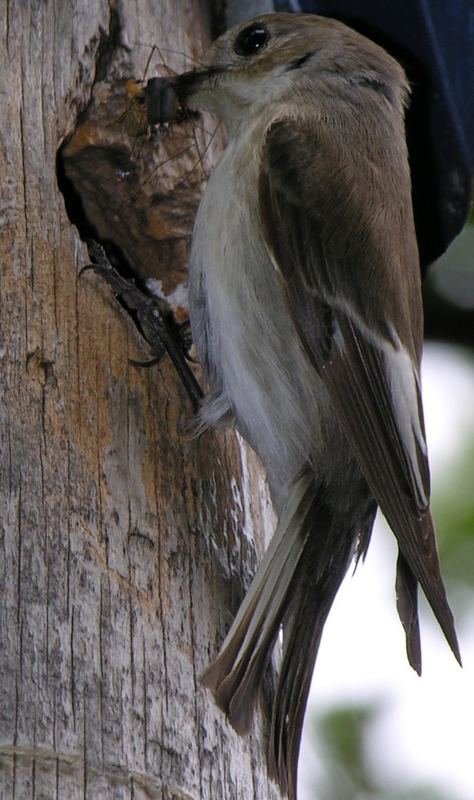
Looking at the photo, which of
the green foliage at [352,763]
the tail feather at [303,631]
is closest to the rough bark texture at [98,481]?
the tail feather at [303,631]

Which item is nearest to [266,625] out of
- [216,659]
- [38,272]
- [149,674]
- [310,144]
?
[216,659]

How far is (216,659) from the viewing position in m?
1.81

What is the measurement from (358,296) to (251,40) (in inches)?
30.1

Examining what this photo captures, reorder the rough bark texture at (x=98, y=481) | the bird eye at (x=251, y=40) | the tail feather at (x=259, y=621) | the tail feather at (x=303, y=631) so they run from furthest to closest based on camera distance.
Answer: the bird eye at (x=251, y=40), the tail feather at (x=303, y=631), the tail feather at (x=259, y=621), the rough bark texture at (x=98, y=481)

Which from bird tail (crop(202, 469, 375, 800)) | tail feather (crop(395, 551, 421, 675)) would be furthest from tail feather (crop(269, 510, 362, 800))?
tail feather (crop(395, 551, 421, 675))

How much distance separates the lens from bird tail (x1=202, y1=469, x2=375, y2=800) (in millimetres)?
1787

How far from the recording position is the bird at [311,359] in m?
1.97

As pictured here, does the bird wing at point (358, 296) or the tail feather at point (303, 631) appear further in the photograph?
the bird wing at point (358, 296)

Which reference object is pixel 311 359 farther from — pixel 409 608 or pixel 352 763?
pixel 352 763

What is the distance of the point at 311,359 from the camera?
211 centimetres

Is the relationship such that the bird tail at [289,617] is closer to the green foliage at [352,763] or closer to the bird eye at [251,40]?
the bird eye at [251,40]

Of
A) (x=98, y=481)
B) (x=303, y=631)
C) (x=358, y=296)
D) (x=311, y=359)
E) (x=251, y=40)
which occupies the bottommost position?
(x=303, y=631)

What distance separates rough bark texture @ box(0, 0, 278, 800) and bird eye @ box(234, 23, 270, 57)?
0.51 feet

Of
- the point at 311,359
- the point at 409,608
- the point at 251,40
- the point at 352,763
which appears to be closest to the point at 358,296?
the point at 311,359
